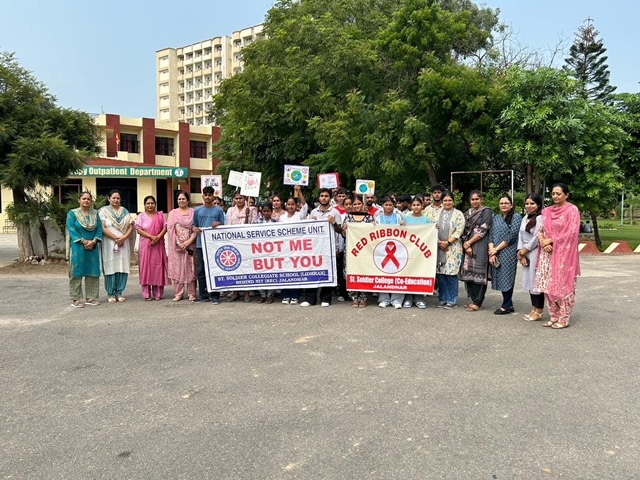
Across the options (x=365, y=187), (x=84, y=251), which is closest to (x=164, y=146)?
(x=365, y=187)

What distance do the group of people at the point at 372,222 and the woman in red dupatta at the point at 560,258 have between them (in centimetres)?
1

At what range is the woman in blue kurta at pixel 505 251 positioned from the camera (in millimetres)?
6801

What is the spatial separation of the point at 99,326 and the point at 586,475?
18.1 feet

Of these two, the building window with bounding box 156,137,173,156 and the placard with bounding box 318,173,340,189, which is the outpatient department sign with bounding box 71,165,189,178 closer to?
the building window with bounding box 156,137,173,156

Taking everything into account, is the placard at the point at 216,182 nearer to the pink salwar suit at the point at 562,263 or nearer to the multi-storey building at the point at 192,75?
the pink salwar suit at the point at 562,263

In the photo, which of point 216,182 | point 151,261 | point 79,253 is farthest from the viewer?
point 216,182

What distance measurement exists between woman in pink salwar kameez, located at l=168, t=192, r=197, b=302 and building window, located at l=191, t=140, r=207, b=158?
40.5m

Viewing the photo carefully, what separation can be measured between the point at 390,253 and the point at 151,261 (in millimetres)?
3728

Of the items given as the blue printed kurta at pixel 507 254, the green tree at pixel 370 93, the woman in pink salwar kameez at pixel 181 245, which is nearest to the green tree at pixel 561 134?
the green tree at pixel 370 93

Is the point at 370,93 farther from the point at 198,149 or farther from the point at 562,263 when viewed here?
the point at 198,149

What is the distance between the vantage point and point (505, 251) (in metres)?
6.83

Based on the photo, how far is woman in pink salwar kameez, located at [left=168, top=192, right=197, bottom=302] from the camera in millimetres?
8023

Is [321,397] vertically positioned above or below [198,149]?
below

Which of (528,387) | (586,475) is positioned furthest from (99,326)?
(586,475)
